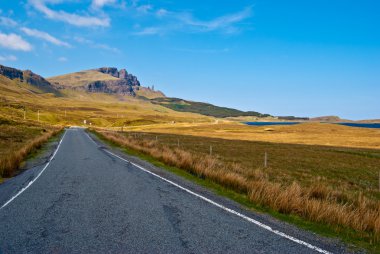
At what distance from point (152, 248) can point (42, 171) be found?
11.3 m

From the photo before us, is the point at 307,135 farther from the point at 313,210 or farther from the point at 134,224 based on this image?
the point at 134,224

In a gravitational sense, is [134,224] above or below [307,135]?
above

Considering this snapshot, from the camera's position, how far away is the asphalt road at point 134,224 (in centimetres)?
547

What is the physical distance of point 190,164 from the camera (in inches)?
655

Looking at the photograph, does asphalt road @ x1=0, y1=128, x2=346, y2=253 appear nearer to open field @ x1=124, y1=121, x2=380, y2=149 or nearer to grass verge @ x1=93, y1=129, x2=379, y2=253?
grass verge @ x1=93, y1=129, x2=379, y2=253

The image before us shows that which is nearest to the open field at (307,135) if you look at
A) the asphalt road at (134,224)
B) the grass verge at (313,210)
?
the grass verge at (313,210)

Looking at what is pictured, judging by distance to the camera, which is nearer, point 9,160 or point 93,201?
point 93,201

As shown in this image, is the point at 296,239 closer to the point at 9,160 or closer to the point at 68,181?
the point at 68,181

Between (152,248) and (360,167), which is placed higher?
(152,248)

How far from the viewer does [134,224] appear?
262 inches

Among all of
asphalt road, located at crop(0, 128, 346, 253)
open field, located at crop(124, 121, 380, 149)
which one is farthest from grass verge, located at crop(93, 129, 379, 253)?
open field, located at crop(124, 121, 380, 149)

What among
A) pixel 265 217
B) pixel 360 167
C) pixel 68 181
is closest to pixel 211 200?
pixel 265 217

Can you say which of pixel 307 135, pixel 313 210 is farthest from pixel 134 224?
pixel 307 135

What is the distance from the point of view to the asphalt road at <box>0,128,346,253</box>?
547 centimetres
